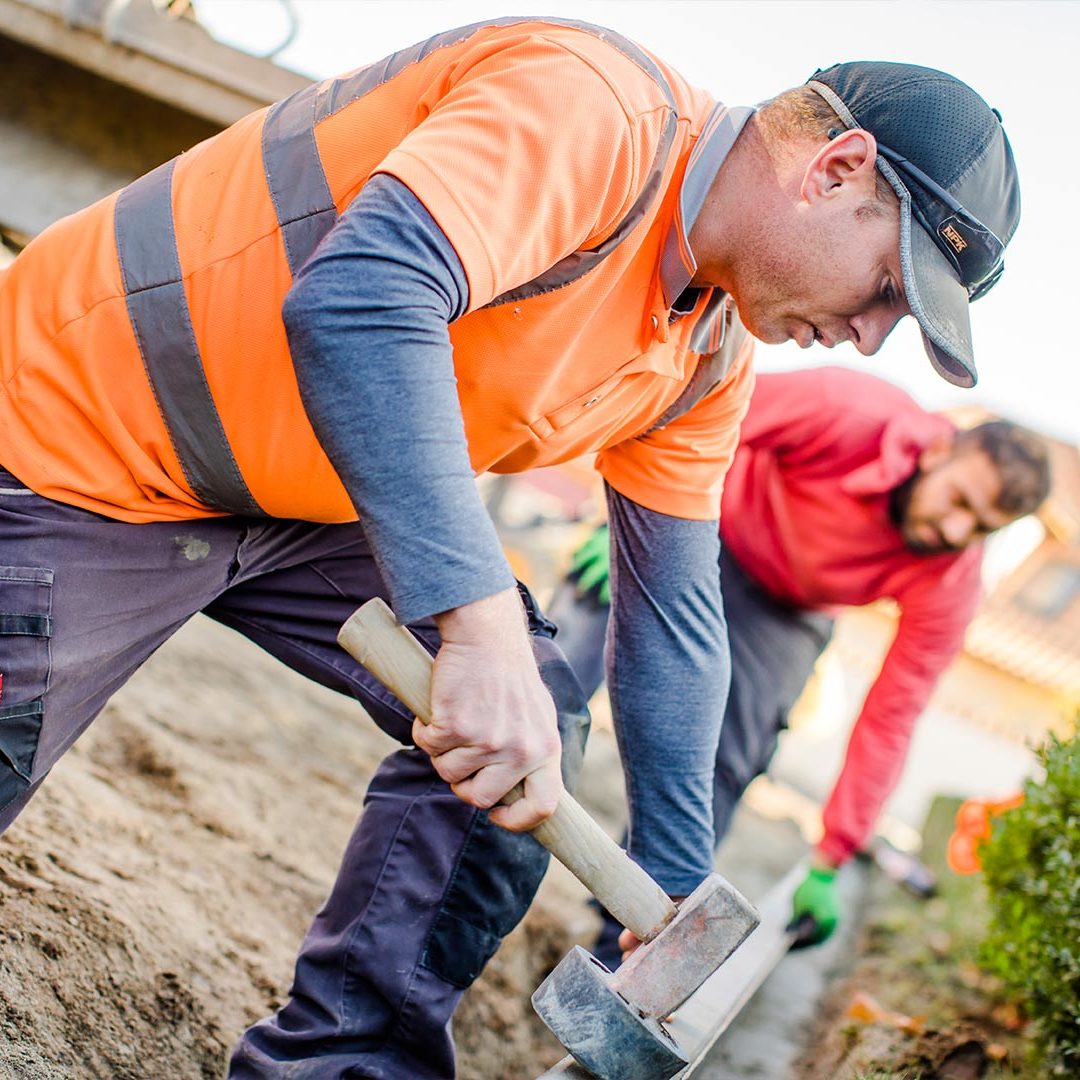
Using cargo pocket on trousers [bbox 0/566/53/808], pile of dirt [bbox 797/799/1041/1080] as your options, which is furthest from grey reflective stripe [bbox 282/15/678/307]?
pile of dirt [bbox 797/799/1041/1080]

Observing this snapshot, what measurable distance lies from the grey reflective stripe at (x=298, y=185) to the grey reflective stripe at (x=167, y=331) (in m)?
0.19

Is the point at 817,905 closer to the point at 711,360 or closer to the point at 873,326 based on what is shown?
the point at 711,360

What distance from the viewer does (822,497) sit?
3.71 m

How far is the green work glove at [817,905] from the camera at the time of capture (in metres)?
3.67

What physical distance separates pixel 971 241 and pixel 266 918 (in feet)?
7.26

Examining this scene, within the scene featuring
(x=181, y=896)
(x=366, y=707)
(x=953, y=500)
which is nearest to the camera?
(x=366, y=707)

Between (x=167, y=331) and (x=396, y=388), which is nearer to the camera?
(x=396, y=388)

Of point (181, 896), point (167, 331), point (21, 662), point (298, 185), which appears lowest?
point (181, 896)

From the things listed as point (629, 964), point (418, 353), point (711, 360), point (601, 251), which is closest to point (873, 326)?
point (711, 360)

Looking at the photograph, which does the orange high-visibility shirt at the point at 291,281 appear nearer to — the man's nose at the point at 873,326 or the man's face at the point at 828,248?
the man's face at the point at 828,248

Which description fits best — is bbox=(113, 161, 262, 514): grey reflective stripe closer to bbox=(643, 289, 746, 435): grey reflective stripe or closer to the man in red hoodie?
bbox=(643, 289, 746, 435): grey reflective stripe

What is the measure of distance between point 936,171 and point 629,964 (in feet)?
4.32

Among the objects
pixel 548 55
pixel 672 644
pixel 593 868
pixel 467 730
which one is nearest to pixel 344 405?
pixel 467 730

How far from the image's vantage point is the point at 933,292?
5.42 ft
